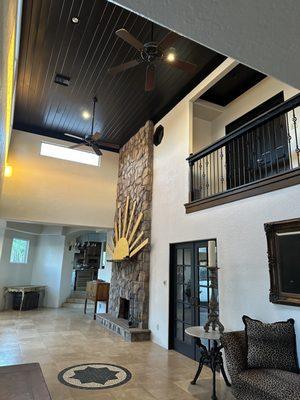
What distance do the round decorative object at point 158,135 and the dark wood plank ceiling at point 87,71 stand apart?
332 mm

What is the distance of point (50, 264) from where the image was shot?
11039mm

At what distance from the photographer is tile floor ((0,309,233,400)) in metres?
3.59

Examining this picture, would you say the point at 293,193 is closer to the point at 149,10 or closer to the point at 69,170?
the point at 149,10

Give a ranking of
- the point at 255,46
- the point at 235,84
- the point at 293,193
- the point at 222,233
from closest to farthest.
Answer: the point at 255,46, the point at 293,193, the point at 222,233, the point at 235,84

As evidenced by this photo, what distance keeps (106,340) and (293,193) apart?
491 cm

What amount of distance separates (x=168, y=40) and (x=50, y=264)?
31.4ft

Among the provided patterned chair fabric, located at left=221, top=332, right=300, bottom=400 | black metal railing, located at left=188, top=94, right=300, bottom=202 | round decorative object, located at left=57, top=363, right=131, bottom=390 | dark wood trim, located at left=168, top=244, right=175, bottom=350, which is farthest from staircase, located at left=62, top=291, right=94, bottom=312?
patterned chair fabric, located at left=221, top=332, right=300, bottom=400

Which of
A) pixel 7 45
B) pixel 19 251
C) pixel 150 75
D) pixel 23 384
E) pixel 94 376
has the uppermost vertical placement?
pixel 150 75

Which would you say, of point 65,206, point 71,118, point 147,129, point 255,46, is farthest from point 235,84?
point 65,206

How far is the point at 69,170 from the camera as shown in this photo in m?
8.58

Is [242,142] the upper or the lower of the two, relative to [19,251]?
upper

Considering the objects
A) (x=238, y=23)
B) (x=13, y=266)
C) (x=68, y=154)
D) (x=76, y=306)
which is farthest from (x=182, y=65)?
(x=76, y=306)

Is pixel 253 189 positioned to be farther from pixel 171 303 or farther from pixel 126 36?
pixel 171 303

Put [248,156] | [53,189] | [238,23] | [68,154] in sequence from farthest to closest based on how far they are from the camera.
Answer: [68,154]
[53,189]
[248,156]
[238,23]
